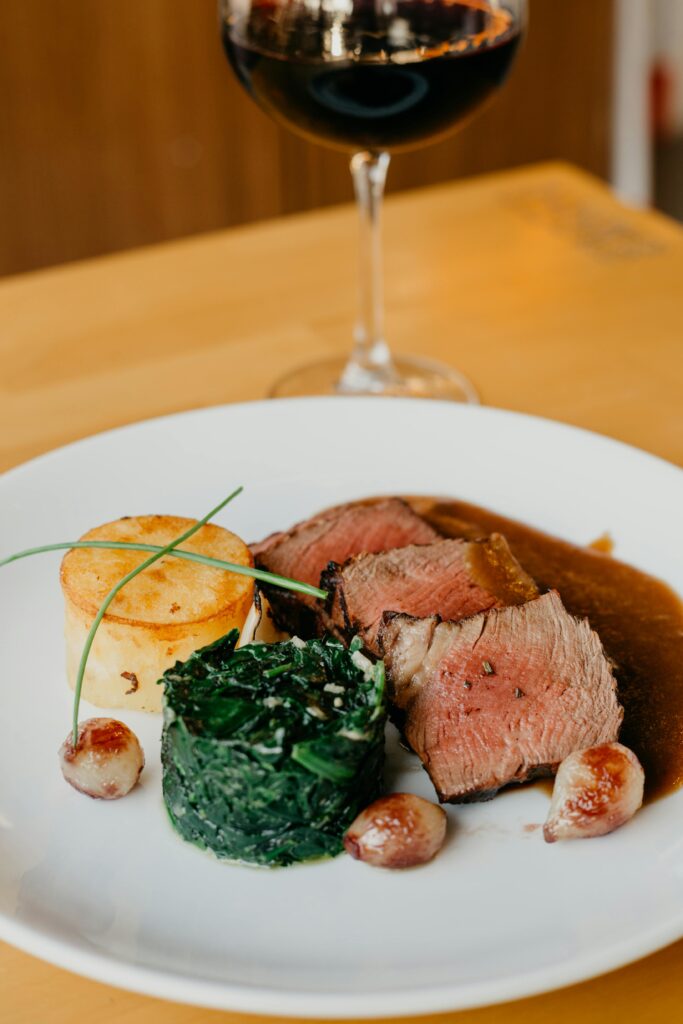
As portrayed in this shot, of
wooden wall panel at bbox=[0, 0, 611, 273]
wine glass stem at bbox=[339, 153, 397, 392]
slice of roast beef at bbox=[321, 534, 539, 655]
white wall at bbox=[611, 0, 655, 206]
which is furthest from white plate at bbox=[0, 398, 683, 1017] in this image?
white wall at bbox=[611, 0, 655, 206]

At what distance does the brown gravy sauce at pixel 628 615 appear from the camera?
1.12 metres

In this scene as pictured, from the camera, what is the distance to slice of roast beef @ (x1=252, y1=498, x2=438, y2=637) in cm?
126

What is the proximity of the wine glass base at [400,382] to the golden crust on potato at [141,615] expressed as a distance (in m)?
0.61

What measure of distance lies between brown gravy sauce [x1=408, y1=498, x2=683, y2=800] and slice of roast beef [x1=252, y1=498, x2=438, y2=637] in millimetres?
66

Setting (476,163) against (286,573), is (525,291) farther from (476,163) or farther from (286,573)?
(476,163)

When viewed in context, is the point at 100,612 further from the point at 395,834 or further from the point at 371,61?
the point at 371,61

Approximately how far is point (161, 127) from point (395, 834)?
3.06m

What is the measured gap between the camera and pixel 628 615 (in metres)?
1.31

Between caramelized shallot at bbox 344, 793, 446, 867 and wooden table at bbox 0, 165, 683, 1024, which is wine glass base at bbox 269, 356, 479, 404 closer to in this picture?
wooden table at bbox 0, 165, 683, 1024

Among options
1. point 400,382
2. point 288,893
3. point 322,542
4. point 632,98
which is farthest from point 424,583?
point 632,98

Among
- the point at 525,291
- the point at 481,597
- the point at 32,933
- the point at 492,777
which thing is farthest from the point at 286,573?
the point at 525,291

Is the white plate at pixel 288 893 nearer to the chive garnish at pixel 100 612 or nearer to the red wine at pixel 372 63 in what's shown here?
the chive garnish at pixel 100 612

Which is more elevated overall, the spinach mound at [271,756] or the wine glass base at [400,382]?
the spinach mound at [271,756]


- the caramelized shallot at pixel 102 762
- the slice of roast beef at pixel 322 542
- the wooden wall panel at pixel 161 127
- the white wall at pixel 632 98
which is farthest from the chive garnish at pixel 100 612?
the white wall at pixel 632 98
